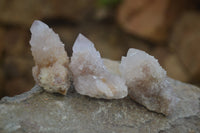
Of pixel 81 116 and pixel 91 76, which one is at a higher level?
pixel 91 76

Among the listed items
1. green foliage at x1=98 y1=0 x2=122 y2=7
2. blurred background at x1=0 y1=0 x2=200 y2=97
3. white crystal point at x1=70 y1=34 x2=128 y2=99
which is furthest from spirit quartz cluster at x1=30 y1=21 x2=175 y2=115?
green foliage at x1=98 y1=0 x2=122 y2=7

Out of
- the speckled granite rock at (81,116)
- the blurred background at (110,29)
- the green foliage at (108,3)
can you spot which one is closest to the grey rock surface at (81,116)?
the speckled granite rock at (81,116)

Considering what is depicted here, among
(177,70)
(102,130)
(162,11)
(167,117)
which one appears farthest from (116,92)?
(162,11)

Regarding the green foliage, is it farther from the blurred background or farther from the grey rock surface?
the grey rock surface

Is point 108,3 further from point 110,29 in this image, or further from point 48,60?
point 48,60

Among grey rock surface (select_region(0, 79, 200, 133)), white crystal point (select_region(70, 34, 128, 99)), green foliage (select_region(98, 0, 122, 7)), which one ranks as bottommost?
grey rock surface (select_region(0, 79, 200, 133))

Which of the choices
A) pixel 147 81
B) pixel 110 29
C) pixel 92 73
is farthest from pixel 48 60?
pixel 110 29

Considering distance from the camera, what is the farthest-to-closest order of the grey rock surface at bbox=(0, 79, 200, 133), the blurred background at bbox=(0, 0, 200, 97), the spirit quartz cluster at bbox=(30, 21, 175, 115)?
the blurred background at bbox=(0, 0, 200, 97) → the spirit quartz cluster at bbox=(30, 21, 175, 115) → the grey rock surface at bbox=(0, 79, 200, 133)
